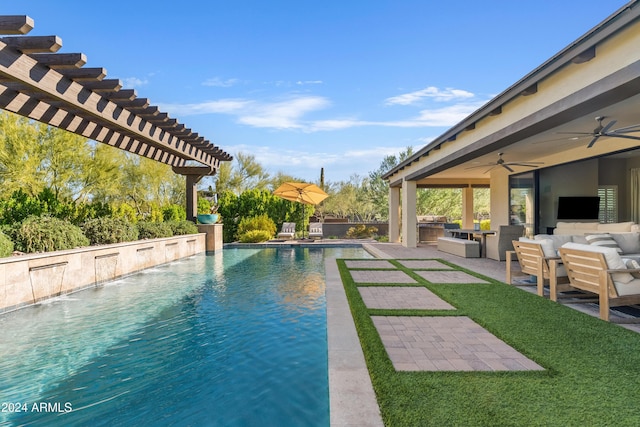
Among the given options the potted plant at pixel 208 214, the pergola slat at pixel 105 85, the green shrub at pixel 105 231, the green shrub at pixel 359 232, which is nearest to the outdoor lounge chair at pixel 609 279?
the pergola slat at pixel 105 85

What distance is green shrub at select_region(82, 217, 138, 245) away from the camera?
29.9 ft

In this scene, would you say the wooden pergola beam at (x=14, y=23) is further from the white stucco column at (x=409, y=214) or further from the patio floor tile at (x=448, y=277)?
the white stucco column at (x=409, y=214)

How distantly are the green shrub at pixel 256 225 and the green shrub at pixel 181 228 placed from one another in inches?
164

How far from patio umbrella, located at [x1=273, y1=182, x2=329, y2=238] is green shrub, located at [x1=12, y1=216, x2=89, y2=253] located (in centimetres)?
1015

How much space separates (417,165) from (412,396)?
38.9 feet

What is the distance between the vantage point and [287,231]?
62.4ft

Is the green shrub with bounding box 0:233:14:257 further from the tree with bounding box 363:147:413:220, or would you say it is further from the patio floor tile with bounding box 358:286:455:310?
the tree with bounding box 363:147:413:220

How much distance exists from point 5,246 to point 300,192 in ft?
40.1

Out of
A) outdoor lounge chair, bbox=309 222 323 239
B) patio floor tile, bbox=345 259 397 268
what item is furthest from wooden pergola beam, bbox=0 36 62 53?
outdoor lounge chair, bbox=309 222 323 239

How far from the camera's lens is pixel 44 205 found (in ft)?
33.4

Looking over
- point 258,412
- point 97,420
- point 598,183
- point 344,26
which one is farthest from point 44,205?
point 598,183

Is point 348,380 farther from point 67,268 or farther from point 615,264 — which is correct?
point 67,268

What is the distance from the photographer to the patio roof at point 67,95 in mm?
4840

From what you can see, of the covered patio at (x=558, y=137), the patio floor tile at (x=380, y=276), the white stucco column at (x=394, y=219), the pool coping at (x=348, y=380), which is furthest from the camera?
the white stucco column at (x=394, y=219)
